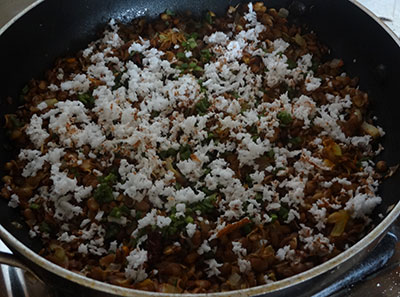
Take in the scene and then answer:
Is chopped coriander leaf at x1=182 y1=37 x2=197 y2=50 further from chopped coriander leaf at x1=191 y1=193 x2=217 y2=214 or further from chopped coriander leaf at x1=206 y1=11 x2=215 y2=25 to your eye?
chopped coriander leaf at x1=191 y1=193 x2=217 y2=214

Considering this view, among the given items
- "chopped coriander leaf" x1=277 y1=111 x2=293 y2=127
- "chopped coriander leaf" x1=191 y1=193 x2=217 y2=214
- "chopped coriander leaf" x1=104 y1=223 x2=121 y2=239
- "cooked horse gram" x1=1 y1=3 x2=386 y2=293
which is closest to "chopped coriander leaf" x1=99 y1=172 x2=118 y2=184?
"cooked horse gram" x1=1 y1=3 x2=386 y2=293

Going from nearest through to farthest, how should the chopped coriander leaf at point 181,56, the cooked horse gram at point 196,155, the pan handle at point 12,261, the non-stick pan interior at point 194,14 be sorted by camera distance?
the pan handle at point 12,261 → the cooked horse gram at point 196,155 → the non-stick pan interior at point 194,14 → the chopped coriander leaf at point 181,56

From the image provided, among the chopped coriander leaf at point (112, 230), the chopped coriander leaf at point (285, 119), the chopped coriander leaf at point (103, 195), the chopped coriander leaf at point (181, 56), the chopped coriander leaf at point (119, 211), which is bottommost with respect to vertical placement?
the chopped coriander leaf at point (112, 230)

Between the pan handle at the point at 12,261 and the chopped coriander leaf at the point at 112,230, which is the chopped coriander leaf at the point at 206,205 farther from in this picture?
the pan handle at the point at 12,261

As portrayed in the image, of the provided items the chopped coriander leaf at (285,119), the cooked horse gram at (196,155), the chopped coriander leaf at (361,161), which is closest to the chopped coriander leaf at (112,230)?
the cooked horse gram at (196,155)

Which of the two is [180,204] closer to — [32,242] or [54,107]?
[32,242]
